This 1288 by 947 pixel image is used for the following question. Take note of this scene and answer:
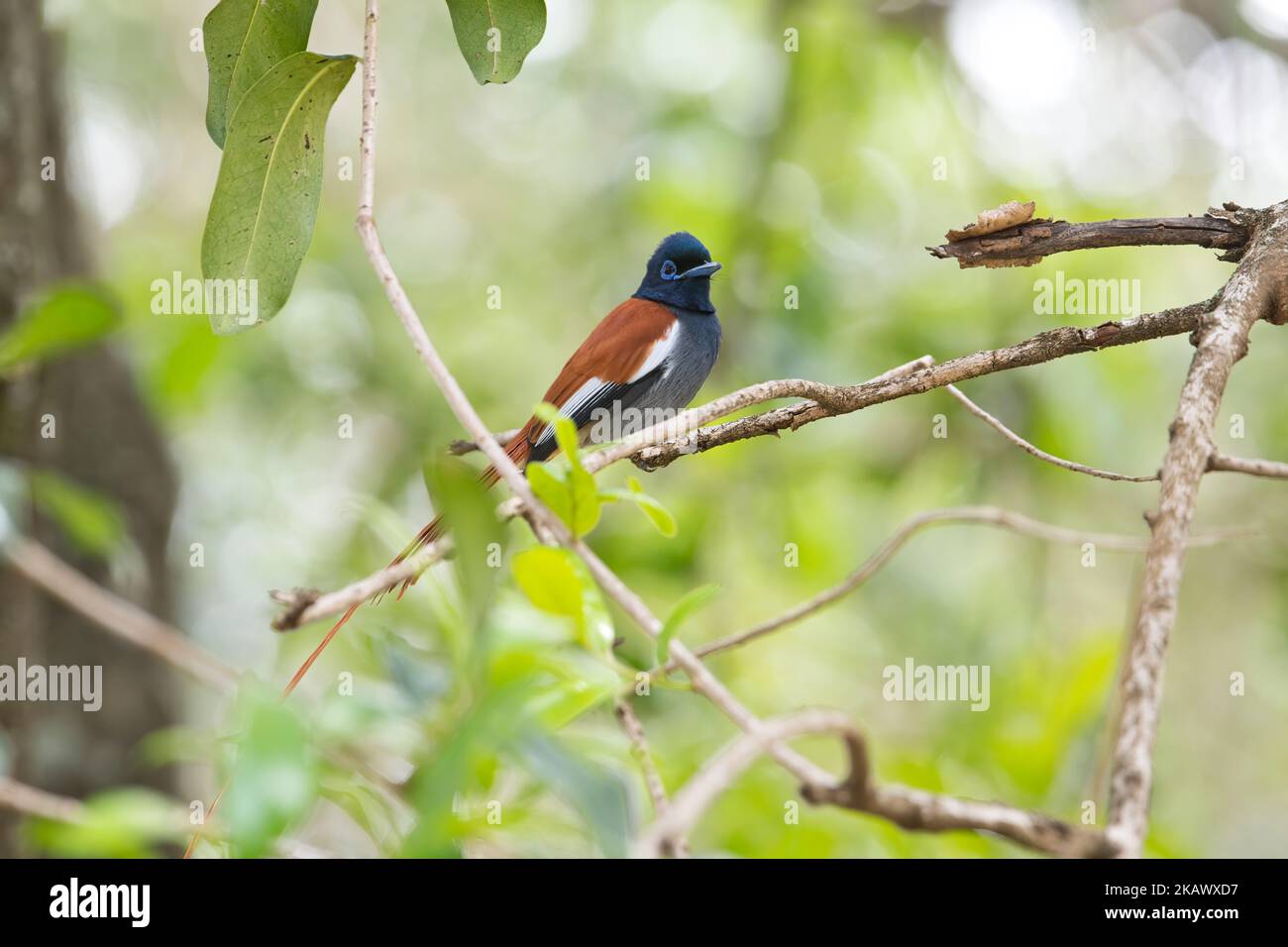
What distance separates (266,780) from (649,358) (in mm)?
1420

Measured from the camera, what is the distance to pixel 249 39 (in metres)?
1.47

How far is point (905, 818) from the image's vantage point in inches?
27.5

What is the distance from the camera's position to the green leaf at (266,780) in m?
1.00

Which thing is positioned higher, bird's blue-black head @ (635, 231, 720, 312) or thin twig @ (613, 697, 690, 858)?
bird's blue-black head @ (635, 231, 720, 312)

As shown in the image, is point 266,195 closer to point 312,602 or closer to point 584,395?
point 312,602

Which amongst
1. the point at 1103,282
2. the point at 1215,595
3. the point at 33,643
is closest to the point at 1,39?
the point at 33,643

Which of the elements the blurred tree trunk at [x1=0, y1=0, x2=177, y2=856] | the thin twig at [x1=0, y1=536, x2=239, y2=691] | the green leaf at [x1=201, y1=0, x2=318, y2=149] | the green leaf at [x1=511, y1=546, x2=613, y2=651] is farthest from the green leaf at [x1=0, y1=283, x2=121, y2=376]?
the green leaf at [x1=511, y1=546, x2=613, y2=651]

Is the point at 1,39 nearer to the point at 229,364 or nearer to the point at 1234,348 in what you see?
the point at 229,364

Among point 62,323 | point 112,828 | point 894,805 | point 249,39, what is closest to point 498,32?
point 249,39

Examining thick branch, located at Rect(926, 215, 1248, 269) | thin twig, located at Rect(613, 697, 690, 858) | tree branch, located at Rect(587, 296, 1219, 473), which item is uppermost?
thick branch, located at Rect(926, 215, 1248, 269)

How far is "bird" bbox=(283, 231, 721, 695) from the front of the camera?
7.27 ft

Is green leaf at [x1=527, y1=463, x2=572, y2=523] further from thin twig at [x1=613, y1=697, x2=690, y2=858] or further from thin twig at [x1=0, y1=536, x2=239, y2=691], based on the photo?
thin twig at [x1=0, y1=536, x2=239, y2=691]
